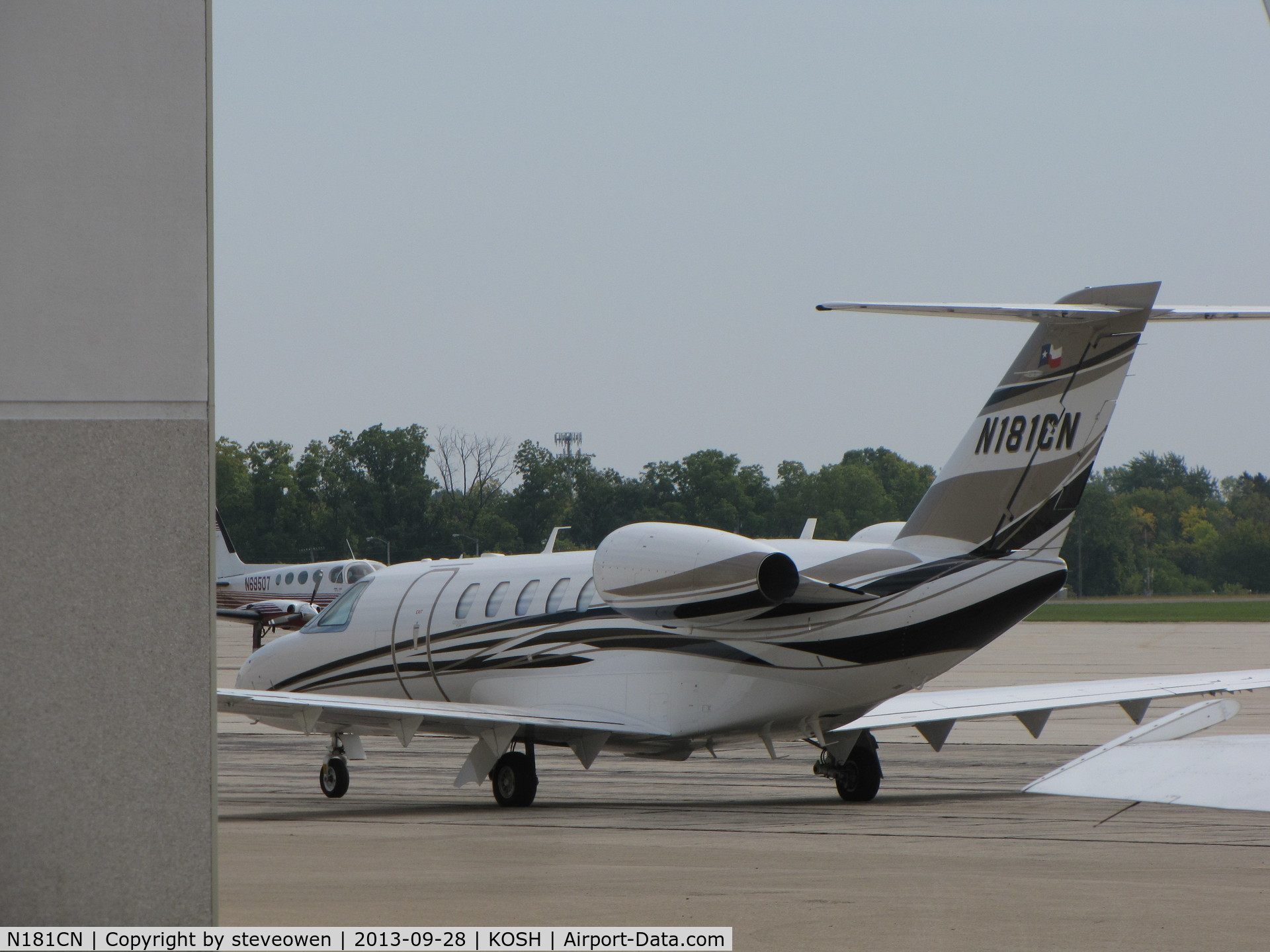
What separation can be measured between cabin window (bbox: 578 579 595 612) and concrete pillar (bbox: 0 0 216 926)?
876 cm

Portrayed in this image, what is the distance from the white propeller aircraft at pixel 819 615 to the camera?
12875mm

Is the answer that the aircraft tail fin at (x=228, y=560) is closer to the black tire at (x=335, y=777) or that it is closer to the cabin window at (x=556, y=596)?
the black tire at (x=335, y=777)

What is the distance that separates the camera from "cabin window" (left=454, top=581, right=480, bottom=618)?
52.7 ft

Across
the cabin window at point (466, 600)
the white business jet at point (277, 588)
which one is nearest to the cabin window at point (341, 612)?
the cabin window at point (466, 600)

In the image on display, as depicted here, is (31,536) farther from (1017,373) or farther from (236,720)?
(236,720)

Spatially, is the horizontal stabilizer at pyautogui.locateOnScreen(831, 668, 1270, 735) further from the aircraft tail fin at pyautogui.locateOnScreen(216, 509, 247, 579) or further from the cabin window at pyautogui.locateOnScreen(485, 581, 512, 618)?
the aircraft tail fin at pyautogui.locateOnScreen(216, 509, 247, 579)

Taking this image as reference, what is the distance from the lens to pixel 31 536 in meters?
6.06

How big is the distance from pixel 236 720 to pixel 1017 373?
1858 cm

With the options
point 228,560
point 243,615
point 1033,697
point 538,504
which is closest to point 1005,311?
point 1033,697

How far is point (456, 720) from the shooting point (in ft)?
44.8

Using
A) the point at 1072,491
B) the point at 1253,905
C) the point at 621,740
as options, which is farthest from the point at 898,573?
the point at 1253,905

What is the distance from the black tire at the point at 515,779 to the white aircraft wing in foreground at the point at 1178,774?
9522mm
